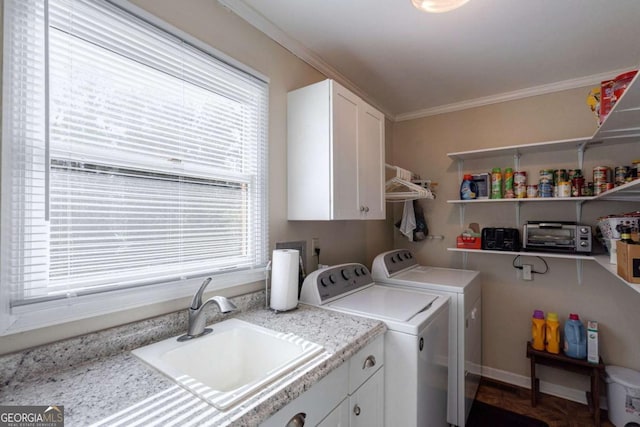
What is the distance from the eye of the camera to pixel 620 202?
7.20 feet

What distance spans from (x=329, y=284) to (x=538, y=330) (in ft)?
6.01

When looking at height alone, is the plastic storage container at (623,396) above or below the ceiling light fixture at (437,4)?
below

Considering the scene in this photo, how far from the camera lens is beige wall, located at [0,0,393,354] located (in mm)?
1066

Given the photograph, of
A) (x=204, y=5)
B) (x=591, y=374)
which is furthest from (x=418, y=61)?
(x=591, y=374)

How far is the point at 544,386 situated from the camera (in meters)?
2.45

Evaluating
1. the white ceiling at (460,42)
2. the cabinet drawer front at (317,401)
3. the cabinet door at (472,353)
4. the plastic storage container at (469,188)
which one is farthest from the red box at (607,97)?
the cabinet drawer front at (317,401)

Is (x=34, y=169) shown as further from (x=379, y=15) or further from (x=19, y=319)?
→ (x=379, y=15)

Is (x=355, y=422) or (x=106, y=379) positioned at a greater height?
(x=106, y=379)

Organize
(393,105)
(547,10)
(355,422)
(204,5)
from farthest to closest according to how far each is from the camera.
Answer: (393,105) → (547,10) → (204,5) → (355,422)

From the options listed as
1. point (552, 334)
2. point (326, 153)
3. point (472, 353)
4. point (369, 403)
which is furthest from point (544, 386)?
point (326, 153)

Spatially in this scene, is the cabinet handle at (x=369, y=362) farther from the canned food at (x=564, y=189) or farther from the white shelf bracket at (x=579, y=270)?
the white shelf bracket at (x=579, y=270)

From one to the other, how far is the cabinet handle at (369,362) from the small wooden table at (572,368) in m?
1.76

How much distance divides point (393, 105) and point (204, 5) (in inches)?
77.7

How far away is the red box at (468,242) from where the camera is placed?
255 centimetres
